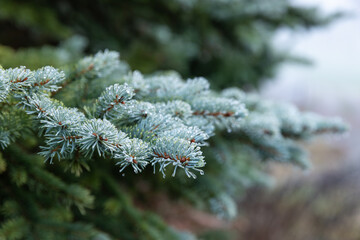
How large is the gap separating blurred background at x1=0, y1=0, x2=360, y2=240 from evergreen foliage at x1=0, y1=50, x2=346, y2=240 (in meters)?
0.30

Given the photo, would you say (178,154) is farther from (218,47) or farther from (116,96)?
(218,47)

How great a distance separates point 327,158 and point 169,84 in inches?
275

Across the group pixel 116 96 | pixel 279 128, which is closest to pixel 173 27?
pixel 279 128

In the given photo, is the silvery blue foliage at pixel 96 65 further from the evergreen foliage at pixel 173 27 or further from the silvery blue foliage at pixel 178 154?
the evergreen foliage at pixel 173 27

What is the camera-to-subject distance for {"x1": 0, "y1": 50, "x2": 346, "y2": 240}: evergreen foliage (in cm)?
46

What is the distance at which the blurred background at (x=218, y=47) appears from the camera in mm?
1497

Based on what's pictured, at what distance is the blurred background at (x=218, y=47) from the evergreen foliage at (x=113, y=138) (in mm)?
296

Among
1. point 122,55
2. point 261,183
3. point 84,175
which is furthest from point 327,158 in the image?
point 84,175

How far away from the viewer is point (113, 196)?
1.04m

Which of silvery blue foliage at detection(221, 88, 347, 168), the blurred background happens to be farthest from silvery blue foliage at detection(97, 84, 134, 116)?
the blurred background

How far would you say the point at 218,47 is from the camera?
210 cm

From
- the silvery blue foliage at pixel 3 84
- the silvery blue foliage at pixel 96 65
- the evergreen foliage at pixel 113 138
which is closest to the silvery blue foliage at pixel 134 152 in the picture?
the evergreen foliage at pixel 113 138

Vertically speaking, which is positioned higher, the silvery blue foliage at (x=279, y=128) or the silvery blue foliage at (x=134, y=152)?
the silvery blue foliage at (x=279, y=128)

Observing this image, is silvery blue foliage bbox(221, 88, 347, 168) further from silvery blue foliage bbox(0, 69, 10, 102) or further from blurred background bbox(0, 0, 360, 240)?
silvery blue foliage bbox(0, 69, 10, 102)
